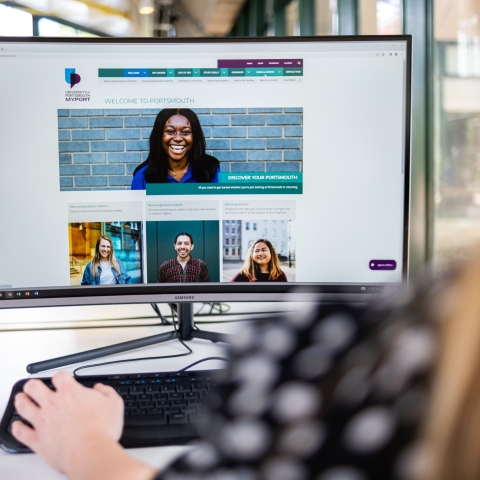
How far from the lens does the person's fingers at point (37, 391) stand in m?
0.64

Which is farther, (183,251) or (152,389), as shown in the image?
(183,251)

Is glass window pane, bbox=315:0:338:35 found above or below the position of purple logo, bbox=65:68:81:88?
above

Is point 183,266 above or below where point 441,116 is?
below

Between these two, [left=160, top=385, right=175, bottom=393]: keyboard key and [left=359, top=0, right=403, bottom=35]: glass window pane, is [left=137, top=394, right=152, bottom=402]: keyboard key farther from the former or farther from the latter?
[left=359, top=0, right=403, bottom=35]: glass window pane

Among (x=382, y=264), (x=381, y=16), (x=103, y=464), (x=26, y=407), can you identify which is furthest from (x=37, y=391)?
(x=381, y=16)

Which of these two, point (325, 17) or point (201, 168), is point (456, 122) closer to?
point (201, 168)

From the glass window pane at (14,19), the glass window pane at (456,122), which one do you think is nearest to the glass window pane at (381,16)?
the glass window pane at (456,122)

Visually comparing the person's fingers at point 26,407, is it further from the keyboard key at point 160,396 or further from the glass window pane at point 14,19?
the glass window pane at point 14,19

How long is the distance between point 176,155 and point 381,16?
161 cm

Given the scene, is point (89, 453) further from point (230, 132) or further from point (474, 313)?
point (230, 132)

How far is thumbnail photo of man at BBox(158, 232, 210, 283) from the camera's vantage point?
91cm

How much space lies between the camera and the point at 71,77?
869mm

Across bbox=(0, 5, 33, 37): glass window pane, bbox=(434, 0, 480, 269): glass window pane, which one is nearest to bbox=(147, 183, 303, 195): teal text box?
bbox=(434, 0, 480, 269): glass window pane

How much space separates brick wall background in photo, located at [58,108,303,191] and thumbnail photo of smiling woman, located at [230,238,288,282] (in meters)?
0.15
